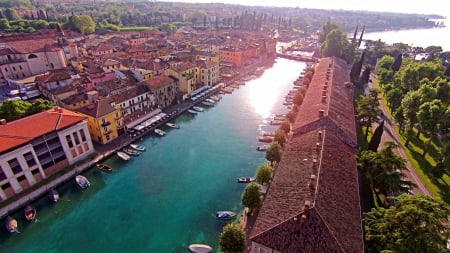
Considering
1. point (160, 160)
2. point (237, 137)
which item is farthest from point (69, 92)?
point (237, 137)

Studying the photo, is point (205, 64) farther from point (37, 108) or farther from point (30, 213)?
point (30, 213)

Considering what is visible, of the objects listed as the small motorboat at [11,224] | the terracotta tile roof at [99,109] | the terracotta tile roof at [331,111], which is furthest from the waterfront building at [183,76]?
the small motorboat at [11,224]

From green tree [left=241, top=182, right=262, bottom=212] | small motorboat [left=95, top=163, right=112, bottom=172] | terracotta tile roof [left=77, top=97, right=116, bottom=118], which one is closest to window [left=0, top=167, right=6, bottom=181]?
small motorboat [left=95, top=163, right=112, bottom=172]

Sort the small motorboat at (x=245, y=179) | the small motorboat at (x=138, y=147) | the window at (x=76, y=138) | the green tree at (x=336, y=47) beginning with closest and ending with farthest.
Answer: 1. the small motorboat at (x=245, y=179)
2. the window at (x=76, y=138)
3. the small motorboat at (x=138, y=147)
4. the green tree at (x=336, y=47)

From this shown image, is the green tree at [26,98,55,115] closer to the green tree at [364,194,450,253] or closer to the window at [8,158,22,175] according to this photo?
the window at [8,158,22,175]

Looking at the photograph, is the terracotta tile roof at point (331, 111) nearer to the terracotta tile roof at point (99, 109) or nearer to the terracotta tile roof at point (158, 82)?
the terracotta tile roof at point (158, 82)
